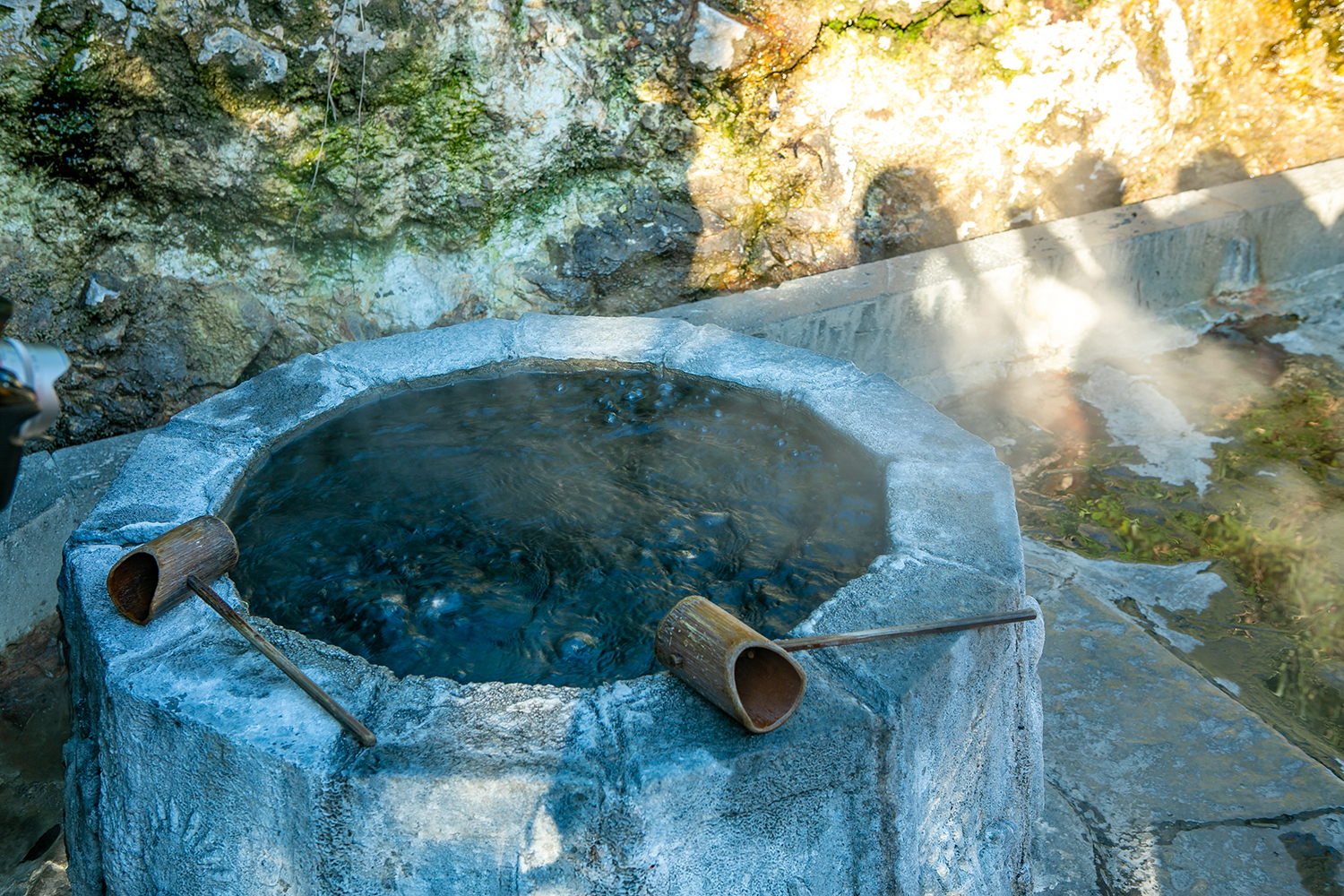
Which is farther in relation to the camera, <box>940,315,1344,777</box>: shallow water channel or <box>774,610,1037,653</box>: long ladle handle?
<box>940,315,1344,777</box>: shallow water channel

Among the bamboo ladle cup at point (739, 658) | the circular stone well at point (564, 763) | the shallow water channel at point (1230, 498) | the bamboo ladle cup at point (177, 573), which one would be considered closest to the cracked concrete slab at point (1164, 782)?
the shallow water channel at point (1230, 498)

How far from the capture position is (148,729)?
1.77 metres

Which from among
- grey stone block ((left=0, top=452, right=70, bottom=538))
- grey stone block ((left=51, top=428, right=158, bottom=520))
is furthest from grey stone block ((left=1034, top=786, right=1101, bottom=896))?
grey stone block ((left=0, top=452, right=70, bottom=538))

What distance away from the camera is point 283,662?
69.3 inches

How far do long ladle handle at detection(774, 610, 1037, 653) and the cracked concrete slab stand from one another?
3.02ft

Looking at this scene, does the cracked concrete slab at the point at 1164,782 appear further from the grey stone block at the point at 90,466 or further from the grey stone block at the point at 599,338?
the grey stone block at the point at 90,466

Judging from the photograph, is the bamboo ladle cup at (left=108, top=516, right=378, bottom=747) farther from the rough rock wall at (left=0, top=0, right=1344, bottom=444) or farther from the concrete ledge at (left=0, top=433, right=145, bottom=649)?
the rough rock wall at (left=0, top=0, right=1344, bottom=444)

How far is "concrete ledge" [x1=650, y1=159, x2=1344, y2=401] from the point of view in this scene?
4223 millimetres

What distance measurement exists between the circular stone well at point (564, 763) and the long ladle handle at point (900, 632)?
0.03 meters

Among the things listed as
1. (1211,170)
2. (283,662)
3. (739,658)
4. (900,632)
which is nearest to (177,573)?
(283,662)

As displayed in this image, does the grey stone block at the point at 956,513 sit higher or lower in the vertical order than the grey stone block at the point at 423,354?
lower

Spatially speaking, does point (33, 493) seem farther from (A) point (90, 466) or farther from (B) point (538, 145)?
(B) point (538, 145)

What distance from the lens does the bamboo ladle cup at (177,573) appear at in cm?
189

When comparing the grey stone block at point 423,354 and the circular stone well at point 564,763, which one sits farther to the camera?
the grey stone block at point 423,354
